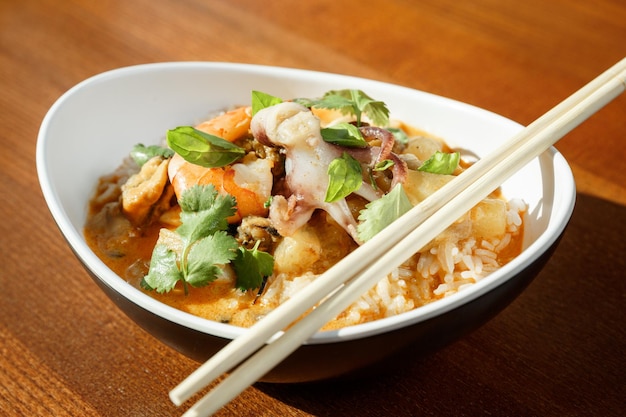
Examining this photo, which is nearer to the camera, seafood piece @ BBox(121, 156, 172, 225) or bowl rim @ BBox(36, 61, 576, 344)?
bowl rim @ BBox(36, 61, 576, 344)

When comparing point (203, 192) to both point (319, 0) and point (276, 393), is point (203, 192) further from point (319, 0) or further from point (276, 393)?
point (319, 0)

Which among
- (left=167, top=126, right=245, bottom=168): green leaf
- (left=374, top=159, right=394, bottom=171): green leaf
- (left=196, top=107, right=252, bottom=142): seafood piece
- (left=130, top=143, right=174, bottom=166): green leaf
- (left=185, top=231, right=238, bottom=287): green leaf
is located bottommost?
(left=130, top=143, right=174, bottom=166): green leaf

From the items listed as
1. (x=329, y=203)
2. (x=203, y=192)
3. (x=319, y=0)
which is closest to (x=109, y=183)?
(x=203, y=192)

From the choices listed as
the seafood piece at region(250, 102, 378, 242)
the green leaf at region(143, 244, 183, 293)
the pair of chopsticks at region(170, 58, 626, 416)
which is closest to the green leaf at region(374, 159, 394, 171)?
the seafood piece at region(250, 102, 378, 242)

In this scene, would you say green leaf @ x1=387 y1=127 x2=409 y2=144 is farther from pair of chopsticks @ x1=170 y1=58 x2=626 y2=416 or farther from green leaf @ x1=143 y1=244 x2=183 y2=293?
green leaf @ x1=143 y1=244 x2=183 y2=293

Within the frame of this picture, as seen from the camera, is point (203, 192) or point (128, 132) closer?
point (203, 192)
